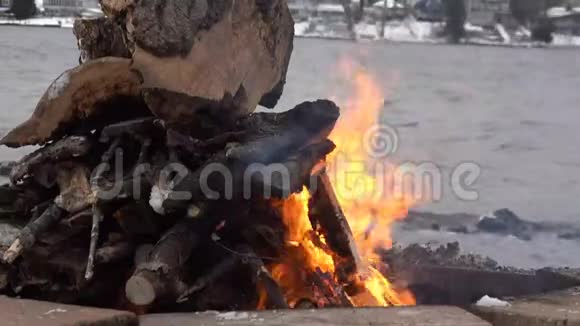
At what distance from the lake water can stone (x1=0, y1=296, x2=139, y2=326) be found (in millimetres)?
2637

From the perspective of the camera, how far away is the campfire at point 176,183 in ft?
8.74

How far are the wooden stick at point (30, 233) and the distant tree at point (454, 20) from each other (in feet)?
54.7

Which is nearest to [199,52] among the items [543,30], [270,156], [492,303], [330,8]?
[270,156]

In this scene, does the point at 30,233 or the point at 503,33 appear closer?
the point at 30,233

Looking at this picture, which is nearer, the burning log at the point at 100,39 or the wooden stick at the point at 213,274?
the wooden stick at the point at 213,274

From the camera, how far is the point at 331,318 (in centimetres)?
243

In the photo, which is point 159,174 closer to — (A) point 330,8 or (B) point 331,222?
(B) point 331,222

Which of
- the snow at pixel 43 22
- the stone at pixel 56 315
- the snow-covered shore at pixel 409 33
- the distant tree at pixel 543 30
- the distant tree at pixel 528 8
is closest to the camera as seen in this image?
the stone at pixel 56 315

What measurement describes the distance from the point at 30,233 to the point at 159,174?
43 centimetres

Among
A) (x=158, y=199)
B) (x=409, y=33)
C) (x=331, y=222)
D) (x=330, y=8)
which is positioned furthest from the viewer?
(x=330, y=8)

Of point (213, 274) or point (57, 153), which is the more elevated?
point (57, 153)

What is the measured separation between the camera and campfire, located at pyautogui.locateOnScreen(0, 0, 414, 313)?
2664 millimetres

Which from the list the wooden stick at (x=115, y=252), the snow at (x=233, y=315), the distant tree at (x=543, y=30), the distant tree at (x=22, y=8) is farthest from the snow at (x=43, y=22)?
the snow at (x=233, y=315)

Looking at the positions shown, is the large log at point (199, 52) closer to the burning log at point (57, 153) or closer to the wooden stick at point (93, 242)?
the burning log at point (57, 153)
